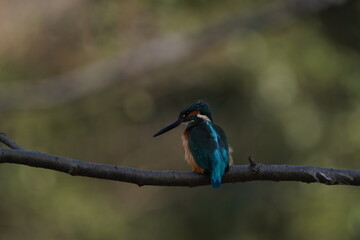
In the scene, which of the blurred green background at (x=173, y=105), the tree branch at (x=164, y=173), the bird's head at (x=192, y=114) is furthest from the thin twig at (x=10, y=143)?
the blurred green background at (x=173, y=105)

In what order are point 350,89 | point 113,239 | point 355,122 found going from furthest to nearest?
point 113,239 < point 350,89 < point 355,122

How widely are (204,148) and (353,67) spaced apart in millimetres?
3817

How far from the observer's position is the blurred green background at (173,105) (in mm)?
6090

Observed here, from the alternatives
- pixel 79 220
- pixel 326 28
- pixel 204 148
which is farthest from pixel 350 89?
pixel 204 148

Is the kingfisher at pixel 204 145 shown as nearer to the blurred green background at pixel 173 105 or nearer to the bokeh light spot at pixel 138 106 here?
the blurred green background at pixel 173 105

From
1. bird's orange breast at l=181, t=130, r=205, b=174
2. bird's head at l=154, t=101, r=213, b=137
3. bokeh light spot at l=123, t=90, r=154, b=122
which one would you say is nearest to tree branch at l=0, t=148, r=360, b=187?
bird's orange breast at l=181, t=130, r=205, b=174

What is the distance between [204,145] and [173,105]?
5.08 metres

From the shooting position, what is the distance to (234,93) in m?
7.50

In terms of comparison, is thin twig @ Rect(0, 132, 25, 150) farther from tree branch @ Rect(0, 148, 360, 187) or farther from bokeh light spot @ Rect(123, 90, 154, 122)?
bokeh light spot @ Rect(123, 90, 154, 122)

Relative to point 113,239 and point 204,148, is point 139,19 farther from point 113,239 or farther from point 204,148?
point 204,148

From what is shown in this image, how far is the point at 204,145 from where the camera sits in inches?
113

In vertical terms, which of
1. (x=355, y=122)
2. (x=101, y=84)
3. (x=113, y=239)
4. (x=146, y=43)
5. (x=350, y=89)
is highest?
(x=146, y=43)

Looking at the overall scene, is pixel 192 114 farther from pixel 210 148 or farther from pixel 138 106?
pixel 138 106

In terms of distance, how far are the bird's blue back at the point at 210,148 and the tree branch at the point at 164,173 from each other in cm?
6
